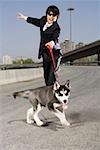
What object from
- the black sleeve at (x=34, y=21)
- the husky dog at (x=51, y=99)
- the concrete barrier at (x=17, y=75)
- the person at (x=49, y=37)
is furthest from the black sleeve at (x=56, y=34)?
the concrete barrier at (x=17, y=75)

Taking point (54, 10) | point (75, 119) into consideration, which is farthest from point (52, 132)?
point (54, 10)

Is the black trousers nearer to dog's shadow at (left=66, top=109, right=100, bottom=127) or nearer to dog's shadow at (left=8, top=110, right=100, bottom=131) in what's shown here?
dog's shadow at (left=8, top=110, right=100, bottom=131)

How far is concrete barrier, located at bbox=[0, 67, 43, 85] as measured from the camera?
25.2 meters

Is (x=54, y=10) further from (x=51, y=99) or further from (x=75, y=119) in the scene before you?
(x=75, y=119)

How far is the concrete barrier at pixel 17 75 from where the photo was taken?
25.2m

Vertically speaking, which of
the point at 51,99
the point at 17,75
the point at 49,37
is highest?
the point at 49,37

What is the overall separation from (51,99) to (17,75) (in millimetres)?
19705

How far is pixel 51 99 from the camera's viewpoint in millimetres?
8320

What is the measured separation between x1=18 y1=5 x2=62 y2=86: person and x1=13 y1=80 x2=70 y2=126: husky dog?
24.2 inches

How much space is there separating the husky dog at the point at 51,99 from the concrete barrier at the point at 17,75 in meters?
16.0

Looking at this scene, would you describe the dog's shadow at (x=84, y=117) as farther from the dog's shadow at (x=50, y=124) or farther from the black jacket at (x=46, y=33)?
the black jacket at (x=46, y=33)

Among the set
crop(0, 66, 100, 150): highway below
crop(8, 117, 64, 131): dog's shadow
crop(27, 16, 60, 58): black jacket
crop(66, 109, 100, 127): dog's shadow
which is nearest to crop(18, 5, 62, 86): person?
crop(27, 16, 60, 58): black jacket

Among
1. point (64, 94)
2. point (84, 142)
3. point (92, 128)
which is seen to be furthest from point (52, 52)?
point (84, 142)

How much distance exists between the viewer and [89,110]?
35.4ft
